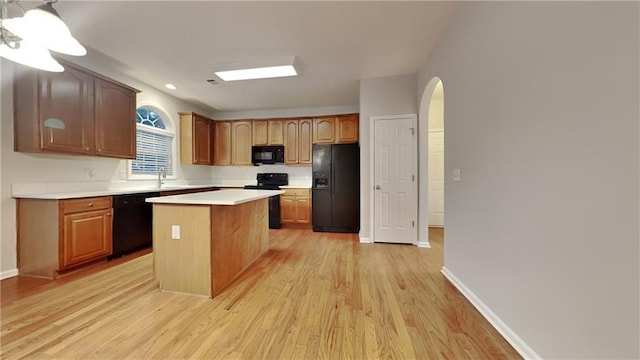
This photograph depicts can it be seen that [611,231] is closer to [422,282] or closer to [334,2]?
[422,282]

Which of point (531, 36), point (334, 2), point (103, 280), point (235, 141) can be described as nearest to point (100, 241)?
point (103, 280)

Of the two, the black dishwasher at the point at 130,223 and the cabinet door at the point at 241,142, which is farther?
the cabinet door at the point at 241,142

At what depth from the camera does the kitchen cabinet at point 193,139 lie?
16.1 feet

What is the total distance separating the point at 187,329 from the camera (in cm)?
170

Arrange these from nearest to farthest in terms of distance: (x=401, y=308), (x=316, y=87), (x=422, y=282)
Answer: (x=401, y=308) < (x=422, y=282) < (x=316, y=87)

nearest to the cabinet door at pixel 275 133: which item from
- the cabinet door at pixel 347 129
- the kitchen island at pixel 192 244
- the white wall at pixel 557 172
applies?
the cabinet door at pixel 347 129

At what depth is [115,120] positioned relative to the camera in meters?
3.31

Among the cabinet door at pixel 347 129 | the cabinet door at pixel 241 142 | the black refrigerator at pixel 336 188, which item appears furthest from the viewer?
the cabinet door at pixel 241 142

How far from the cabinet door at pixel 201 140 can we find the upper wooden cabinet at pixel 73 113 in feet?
4.67

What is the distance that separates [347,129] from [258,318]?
399cm

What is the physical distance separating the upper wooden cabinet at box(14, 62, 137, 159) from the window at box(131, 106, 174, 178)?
23.3 inches

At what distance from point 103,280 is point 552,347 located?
3590 millimetres

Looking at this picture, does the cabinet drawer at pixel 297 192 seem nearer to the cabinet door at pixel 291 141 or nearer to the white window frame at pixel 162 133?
the cabinet door at pixel 291 141

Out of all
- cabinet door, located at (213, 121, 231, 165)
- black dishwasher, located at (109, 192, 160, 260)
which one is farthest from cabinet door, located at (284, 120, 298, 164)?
black dishwasher, located at (109, 192, 160, 260)
